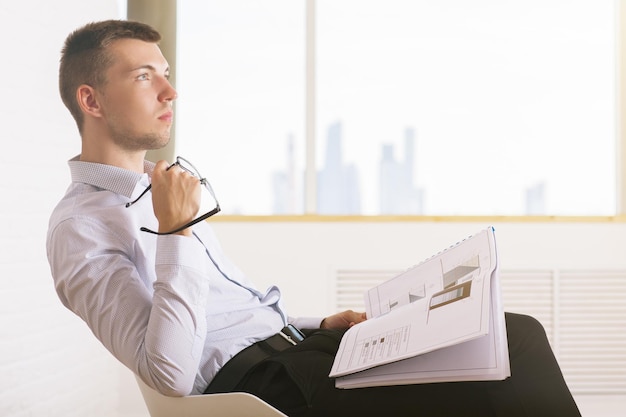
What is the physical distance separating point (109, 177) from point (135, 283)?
26 cm

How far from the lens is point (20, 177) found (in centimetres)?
230

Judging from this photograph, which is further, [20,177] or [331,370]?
[20,177]

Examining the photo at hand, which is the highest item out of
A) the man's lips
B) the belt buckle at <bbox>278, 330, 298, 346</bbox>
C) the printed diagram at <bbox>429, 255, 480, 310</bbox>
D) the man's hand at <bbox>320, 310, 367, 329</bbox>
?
the man's lips

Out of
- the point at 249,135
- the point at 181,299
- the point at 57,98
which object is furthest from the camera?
the point at 249,135

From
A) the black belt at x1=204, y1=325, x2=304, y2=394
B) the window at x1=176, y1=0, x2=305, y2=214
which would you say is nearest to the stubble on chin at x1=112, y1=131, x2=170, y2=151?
the black belt at x1=204, y1=325, x2=304, y2=394

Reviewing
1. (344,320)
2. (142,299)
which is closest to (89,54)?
(142,299)

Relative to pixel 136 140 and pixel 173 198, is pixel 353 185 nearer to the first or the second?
pixel 136 140

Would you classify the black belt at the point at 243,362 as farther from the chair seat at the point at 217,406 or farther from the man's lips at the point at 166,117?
the man's lips at the point at 166,117

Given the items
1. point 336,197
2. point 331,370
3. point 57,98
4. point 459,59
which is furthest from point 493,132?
point 331,370

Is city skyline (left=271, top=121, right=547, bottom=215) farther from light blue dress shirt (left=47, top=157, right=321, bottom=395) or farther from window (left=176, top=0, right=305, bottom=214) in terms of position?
light blue dress shirt (left=47, top=157, right=321, bottom=395)

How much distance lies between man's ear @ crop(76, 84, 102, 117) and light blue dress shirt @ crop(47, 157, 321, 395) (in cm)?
12

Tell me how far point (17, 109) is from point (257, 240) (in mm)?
1168

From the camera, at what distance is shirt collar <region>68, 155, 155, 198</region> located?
4.45ft

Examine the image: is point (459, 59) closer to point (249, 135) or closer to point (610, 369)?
point (249, 135)
